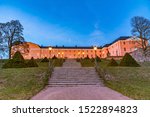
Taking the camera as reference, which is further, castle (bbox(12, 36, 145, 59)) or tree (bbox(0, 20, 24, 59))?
castle (bbox(12, 36, 145, 59))

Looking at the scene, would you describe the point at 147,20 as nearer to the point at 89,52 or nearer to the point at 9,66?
the point at 9,66

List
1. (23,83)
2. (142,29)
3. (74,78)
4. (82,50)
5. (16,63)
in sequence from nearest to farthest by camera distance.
Answer: (23,83) → (74,78) → (16,63) → (142,29) → (82,50)

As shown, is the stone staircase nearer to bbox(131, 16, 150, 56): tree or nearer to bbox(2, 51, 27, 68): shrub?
bbox(2, 51, 27, 68): shrub

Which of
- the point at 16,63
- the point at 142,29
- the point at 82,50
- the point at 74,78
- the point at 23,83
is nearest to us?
the point at 23,83

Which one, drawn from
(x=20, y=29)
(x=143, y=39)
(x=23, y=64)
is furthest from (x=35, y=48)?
(x=23, y=64)

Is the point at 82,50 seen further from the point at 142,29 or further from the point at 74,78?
the point at 74,78

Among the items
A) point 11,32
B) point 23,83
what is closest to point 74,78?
point 23,83

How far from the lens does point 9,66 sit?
26.6m

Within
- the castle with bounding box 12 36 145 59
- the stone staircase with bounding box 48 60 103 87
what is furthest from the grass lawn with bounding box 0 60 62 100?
the castle with bounding box 12 36 145 59

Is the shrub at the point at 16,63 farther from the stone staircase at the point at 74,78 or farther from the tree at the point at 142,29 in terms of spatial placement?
the tree at the point at 142,29

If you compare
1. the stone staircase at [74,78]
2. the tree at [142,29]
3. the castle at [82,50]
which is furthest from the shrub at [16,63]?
the castle at [82,50]

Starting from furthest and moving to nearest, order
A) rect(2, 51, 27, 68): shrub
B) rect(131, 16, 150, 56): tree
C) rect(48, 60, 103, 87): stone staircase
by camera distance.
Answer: rect(131, 16, 150, 56): tree → rect(2, 51, 27, 68): shrub → rect(48, 60, 103, 87): stone staircase

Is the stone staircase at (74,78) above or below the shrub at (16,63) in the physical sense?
below

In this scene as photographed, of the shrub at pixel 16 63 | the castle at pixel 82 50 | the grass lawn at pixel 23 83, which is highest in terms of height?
the castle at pixel 82 50
